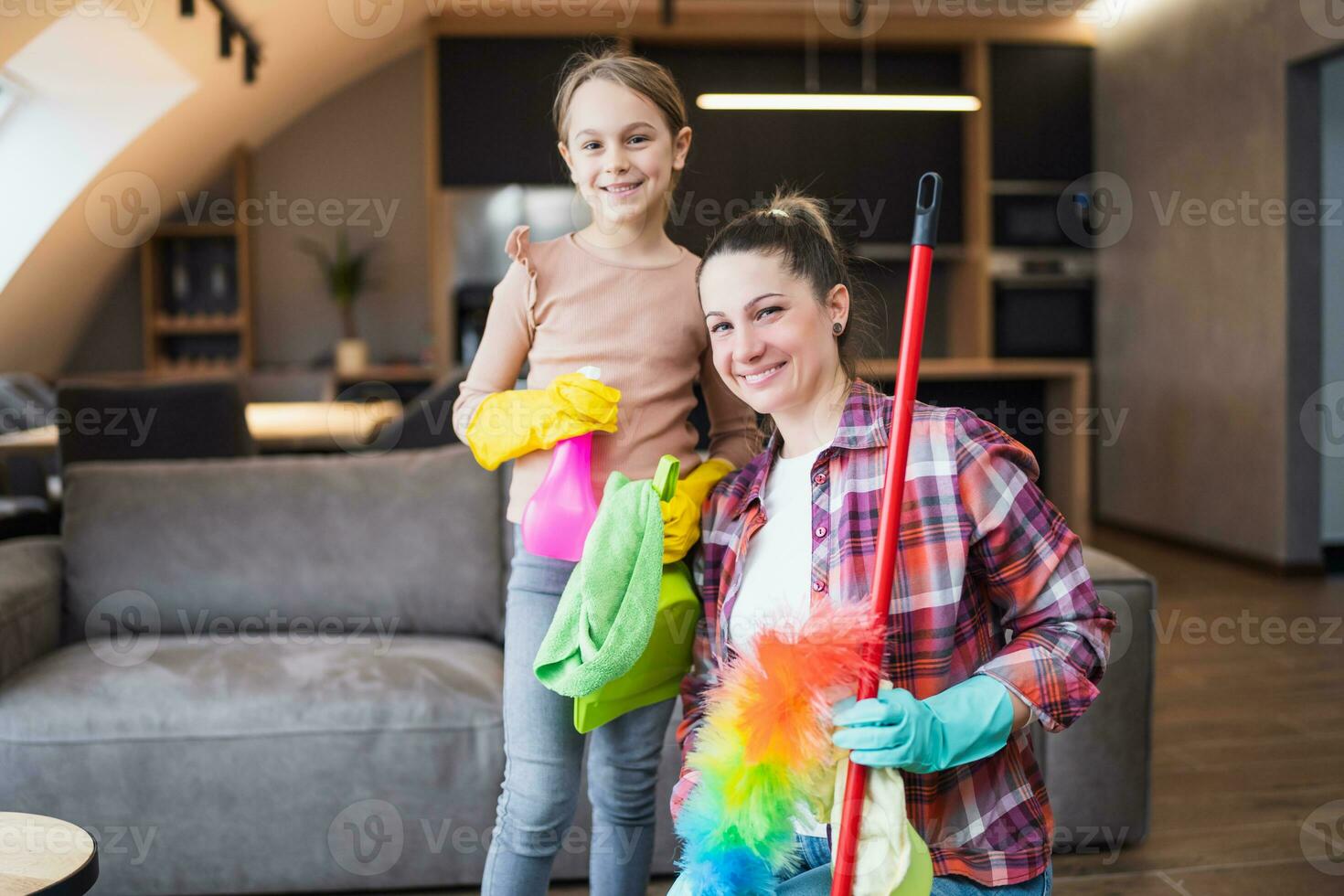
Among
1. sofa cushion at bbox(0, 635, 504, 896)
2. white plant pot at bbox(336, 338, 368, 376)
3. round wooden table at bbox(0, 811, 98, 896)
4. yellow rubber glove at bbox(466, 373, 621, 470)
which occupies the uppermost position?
white plant pot at bbox(336, 338, 368, 376)

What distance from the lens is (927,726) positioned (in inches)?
39.3

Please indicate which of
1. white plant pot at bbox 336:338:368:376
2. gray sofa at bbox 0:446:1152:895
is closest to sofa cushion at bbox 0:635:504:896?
gray sofa at bbox 0:446:1152:895

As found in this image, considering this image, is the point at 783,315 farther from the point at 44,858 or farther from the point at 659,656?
the point at 44,858

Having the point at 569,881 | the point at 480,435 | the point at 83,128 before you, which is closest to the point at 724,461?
the point at 480,435

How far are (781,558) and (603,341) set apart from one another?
426 millimetres

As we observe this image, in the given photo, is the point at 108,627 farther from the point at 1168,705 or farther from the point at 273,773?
the point at 1168,705

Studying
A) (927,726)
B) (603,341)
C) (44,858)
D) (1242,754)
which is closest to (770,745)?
(927,726)

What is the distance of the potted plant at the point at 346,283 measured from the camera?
6.86 meters

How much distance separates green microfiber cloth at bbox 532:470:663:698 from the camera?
122 cm

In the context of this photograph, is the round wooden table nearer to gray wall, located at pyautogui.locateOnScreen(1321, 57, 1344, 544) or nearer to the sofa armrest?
the sofa armrest

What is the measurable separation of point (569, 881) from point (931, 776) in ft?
4.53

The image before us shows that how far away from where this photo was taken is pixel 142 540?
8.59ft

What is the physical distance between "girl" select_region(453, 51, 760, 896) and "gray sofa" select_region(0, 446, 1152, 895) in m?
0.69

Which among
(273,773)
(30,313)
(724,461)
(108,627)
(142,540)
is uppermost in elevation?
(30,313)
